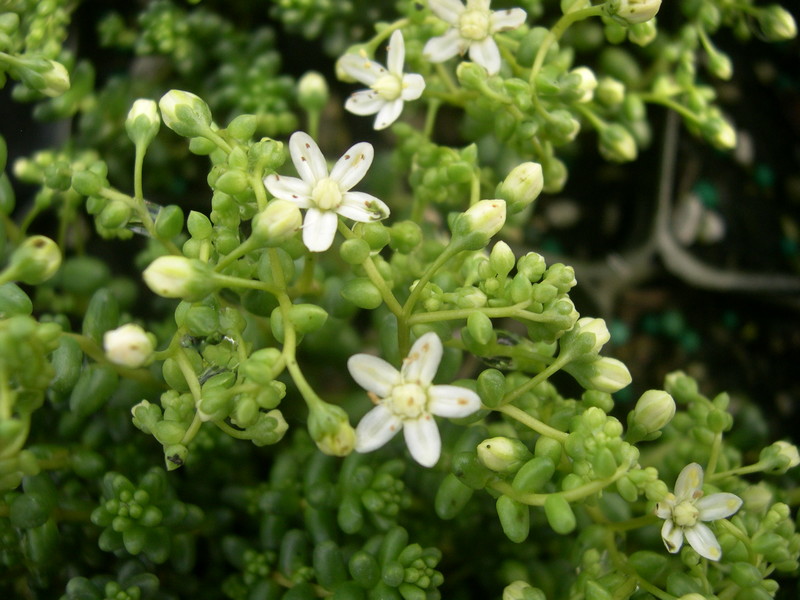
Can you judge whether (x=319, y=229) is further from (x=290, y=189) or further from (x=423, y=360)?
(x=423, y=360)

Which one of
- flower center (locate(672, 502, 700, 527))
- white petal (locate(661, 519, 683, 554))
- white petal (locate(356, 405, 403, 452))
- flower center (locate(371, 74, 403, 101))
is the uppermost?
flower center (locate(371, 74, 403, 101))

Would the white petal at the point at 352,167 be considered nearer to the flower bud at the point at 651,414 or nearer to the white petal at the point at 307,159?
the white petal at the point at 307,159

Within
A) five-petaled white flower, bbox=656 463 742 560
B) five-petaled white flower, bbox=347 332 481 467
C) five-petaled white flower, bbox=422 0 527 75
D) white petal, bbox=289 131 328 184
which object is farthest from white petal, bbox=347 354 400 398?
five-petaled white flower, bbox=422 0 527 75

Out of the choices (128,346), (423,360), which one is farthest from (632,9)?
(128,346)

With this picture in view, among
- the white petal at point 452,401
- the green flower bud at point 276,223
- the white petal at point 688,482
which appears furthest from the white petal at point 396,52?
the white petal at point 688,482

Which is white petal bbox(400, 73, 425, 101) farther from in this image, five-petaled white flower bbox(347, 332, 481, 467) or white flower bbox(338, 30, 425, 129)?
five-petaled white flower bbox(347, 332, 481, 467)

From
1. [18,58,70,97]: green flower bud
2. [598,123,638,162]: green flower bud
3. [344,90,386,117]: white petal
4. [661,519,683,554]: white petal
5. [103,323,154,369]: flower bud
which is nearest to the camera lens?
[103,323,154,369]: flower bud

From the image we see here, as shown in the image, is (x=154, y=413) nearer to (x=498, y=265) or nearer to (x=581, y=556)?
(x=498, y=265)

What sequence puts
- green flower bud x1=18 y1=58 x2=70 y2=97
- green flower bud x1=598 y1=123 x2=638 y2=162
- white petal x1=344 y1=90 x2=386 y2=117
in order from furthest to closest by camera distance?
green flower bud x1=598 y1=123 x2=638 y2=162, white petal x1=344 y1=90 x2=386 y2=117, green flower bud x1=18 y1=58 x2=70 y2=97
